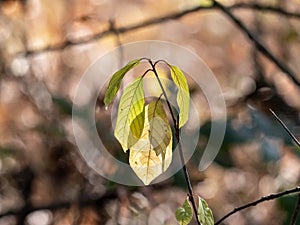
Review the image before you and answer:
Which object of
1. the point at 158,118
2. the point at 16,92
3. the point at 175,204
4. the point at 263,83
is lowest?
the point at 175,204

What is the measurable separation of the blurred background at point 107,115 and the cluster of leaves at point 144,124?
75cm

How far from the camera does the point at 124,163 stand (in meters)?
1.84

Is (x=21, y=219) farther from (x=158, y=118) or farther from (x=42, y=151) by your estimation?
(x=158, y=118)

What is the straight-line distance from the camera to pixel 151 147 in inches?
35.8

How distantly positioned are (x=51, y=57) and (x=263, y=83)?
2.20 feet

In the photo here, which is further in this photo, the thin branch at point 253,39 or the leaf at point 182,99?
the thin branch at point 253,39

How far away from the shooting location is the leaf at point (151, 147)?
2.94 feet

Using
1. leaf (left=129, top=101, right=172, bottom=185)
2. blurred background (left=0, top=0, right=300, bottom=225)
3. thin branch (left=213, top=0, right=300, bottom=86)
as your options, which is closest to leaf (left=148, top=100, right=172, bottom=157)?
leaf (left=129, top=101, right=172, bottom=185)

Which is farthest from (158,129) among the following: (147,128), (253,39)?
(253,39)

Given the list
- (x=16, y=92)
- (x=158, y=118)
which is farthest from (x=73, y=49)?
(x=158, y=118)

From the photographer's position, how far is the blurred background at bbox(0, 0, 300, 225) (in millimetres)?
1962

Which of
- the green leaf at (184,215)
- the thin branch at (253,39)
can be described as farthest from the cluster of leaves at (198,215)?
the thin branch at (253,39)

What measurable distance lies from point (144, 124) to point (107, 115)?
1.28 meters

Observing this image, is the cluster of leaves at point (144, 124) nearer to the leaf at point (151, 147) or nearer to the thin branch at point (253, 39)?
the leaf at point (151, 147)
